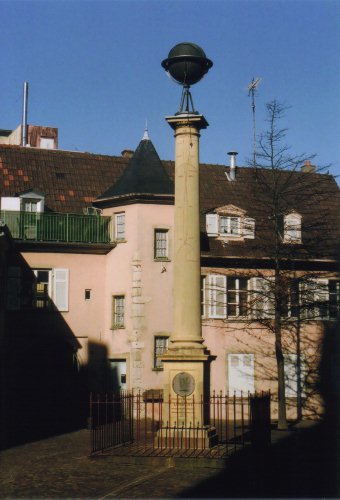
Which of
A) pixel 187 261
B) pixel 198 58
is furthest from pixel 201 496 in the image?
pixel 198 58

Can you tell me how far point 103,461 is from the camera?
1839cm


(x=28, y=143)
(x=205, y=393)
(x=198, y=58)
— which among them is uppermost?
(x=28, y=143)

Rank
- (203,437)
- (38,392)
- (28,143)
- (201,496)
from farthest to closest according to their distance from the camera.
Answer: (28,143) < (38,392) < (203,437) < (201,496)

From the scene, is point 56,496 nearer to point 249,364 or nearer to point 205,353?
point 205,353

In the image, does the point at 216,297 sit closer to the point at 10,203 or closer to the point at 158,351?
the point at 158,351

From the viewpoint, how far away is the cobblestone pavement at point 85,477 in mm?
14875

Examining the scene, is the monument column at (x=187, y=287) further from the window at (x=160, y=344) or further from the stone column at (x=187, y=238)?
the window at (x=160, y=344)

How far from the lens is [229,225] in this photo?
1318 inches

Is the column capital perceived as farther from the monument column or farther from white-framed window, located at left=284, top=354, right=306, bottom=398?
white-framed window, located at left=284, top=354, right=306, bottom=398

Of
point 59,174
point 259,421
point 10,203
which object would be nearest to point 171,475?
point 259,421

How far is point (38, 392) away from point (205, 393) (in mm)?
13108

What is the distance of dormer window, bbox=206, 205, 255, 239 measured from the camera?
32906 millimetres

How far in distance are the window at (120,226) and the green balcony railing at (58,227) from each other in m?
0.34

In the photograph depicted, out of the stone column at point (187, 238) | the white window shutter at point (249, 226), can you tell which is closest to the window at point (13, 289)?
the white window shutter at point (249, 226)
